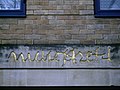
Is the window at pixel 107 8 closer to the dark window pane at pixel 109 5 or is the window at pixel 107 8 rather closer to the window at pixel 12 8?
the dark window pane at pixel 109 5

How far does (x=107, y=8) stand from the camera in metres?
8.04

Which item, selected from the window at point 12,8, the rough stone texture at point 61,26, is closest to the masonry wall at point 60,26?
the rough stone texture at point 61,26

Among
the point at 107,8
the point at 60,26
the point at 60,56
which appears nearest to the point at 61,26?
the point at 60,26

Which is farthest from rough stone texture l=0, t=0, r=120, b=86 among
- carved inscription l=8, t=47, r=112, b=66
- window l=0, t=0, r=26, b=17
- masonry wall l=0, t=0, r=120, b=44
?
carved inscription l=8, t=47, r=112, b=66

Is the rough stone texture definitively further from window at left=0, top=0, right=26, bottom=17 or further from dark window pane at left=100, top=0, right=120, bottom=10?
dark window pane at left=100, top=0, right=120, bottom=10

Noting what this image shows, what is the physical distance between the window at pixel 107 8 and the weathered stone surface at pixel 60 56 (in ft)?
2.34

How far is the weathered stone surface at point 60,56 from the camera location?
296 inches

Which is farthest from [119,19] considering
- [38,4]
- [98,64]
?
[38,4]

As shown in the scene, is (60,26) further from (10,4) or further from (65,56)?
(10,4)

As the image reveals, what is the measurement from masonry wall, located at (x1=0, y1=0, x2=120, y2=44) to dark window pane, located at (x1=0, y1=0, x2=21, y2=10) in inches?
10.7

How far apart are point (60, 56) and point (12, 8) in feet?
4.73

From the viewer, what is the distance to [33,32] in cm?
779

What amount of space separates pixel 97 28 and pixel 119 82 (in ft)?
3.76

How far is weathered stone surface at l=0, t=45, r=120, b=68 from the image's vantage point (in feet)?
24.6
